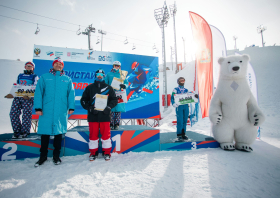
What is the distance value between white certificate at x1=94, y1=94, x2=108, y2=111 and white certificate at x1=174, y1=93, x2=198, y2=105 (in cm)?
148

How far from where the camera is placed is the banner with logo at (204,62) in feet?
12.2

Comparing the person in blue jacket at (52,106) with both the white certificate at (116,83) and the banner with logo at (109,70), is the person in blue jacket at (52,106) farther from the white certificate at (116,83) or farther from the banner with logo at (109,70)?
the banner with logo at (109,70)

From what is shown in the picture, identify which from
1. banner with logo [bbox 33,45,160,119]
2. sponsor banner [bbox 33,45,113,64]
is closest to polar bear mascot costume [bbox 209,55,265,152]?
banner with logo [bbox 33,45,160,119]

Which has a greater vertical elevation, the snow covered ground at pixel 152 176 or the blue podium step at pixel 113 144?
the blue podium step at pixel 113 144

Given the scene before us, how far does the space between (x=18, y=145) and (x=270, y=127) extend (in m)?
7.30

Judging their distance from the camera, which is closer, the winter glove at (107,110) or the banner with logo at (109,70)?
the winter glove at (107,110)

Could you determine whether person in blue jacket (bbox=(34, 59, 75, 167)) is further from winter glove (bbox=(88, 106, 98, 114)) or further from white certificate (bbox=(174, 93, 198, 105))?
white certificate (bbox=(174, 93, 198, 105))

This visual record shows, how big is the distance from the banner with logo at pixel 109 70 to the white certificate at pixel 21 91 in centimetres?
237

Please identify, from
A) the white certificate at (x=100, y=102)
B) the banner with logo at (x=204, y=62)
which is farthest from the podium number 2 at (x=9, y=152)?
the banner with logo at (x=204, y=62)

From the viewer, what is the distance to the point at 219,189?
1.32 meters

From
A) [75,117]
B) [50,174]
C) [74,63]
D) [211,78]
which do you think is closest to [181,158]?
[50,174]

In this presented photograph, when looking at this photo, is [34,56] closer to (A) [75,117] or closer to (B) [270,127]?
(A) [75,117]

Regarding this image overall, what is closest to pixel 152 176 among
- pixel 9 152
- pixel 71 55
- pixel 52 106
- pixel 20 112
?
pixel 52 106

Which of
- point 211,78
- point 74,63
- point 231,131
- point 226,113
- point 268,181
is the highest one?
point 74,63
